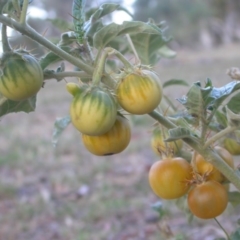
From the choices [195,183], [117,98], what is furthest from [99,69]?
[195,183]

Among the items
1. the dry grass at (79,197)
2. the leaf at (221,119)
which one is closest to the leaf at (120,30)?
the leaf at (221,119)

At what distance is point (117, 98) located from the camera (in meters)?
0.74

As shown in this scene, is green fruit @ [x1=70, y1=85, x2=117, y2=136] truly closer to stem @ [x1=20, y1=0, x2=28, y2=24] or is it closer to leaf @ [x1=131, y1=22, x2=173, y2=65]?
stem @ [x1=20, y1=0, x2=28, y2=24]

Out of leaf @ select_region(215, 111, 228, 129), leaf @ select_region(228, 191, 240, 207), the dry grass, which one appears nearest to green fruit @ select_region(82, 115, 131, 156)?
leaf @ select_region(215, 111, 228, 129)

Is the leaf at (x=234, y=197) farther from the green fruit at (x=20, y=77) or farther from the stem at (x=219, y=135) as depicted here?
the green fruit at (x=20, y=77)

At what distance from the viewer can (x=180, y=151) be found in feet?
3.08

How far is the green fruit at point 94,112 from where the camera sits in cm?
70

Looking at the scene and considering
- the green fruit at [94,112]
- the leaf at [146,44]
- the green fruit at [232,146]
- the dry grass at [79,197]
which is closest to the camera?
the green fruit at [94,112]

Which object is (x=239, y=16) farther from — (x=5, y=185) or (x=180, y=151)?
(x=180, y=151)

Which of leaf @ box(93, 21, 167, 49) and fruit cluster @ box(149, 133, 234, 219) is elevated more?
leaf @ box(93, 21, 167, 49)

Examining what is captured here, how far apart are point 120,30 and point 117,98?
0.11 m

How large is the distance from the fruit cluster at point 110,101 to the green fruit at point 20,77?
55 millimetres

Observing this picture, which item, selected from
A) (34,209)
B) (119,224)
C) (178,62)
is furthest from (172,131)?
(178,62)

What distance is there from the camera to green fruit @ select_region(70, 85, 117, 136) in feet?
2.29
